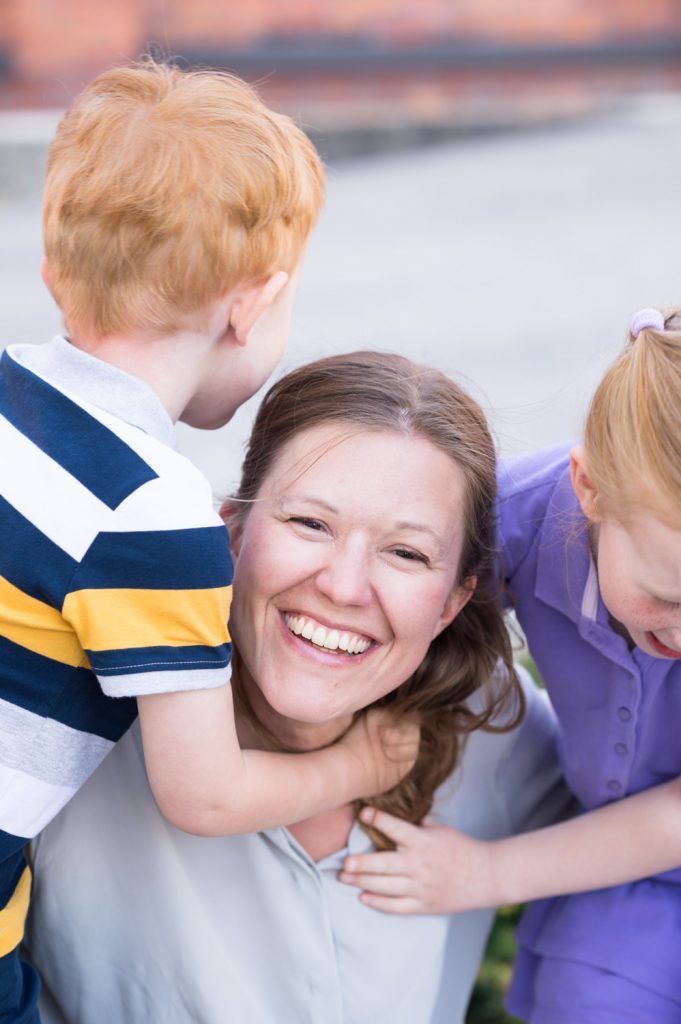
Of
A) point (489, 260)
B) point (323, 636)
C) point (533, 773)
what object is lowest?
point (489, 260)

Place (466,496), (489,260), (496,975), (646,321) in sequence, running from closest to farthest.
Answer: (646,321)
(466,496)
(496,975)
(489,260)

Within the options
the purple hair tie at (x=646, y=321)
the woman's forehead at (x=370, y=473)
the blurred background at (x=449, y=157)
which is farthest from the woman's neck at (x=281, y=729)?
the blurred background at (x=449, y=157)

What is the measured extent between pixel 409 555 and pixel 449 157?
11337 mm

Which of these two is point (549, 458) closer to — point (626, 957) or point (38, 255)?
point (626, 957)

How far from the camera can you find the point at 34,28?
1324 centimetres

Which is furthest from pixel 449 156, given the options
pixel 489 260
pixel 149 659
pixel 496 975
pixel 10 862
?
pixel 149 659

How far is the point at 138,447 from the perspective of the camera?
1714 mm

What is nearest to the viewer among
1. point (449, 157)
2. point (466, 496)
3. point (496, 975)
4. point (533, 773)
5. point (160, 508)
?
point (160, 508)

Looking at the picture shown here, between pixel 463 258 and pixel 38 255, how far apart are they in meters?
2.86

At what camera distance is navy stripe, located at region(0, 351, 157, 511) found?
1.68 meters

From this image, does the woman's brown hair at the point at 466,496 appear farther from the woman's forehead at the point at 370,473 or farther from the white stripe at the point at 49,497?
the white stripe at the point at 49,497

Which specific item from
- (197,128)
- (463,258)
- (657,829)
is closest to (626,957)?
(657,829)

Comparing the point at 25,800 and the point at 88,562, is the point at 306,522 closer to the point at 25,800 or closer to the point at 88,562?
the point at 88,562

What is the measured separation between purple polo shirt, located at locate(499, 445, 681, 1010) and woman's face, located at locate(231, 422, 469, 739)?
0.78 ft
